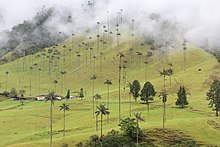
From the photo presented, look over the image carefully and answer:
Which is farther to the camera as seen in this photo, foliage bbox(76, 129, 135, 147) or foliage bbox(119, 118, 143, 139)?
foliage bbox(119, 118, 143, 139)

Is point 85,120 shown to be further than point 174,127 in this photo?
Yes

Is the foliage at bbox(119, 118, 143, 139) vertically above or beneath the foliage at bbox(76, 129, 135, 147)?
above

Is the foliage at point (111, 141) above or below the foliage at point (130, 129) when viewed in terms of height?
below

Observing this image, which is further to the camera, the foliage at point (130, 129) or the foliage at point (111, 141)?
the foliage at point (130, 129)

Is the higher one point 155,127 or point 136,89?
point 136,89

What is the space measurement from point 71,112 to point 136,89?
34112 millimetres

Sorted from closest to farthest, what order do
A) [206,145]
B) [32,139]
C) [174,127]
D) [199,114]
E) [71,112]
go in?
[206,145] < [174,127] < [32,139] < [199,114] < [71,112]

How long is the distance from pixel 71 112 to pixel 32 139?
1984 inches

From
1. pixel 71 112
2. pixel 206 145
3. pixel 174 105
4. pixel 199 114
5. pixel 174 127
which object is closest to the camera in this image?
pixel 206 145

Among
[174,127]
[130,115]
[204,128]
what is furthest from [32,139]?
[204,128]

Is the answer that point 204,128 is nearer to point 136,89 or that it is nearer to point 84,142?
point 84,142

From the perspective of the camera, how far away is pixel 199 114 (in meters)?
154

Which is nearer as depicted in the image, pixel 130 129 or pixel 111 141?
pixel 111 141

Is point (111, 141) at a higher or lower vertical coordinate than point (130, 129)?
lower
